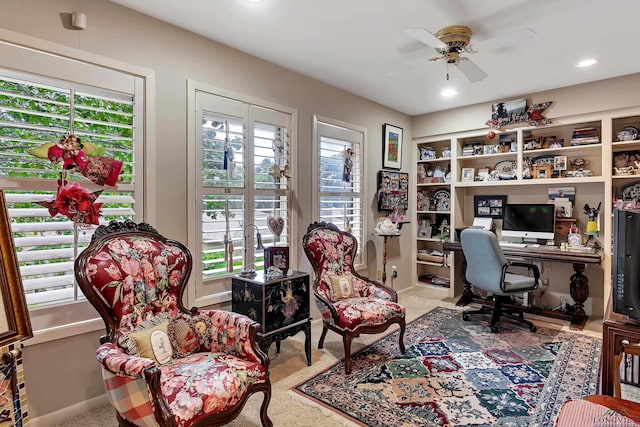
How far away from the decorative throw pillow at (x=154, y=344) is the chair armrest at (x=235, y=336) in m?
0.26

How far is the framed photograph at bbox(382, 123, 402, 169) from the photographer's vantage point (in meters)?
4.78

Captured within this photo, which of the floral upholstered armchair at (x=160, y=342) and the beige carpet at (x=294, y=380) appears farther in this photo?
the beige carpet at (x=294, y=380)

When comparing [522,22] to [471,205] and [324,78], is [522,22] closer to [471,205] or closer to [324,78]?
[324,78]

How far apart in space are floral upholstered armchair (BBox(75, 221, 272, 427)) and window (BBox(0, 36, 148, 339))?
33 cm

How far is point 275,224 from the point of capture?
322 cm

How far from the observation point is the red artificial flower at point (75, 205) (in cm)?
190

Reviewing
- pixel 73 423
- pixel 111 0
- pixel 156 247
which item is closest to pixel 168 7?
pixel 111 0

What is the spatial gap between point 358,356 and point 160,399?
1.88 meters

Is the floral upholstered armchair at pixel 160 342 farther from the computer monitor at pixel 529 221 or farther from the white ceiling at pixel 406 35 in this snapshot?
the computer monitor at pixel 529 221

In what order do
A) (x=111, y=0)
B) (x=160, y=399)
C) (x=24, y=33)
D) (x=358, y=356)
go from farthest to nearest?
(x=358, y=356) < (x=111, y=0) < (x=24, y=33) < (x=160, y=399)

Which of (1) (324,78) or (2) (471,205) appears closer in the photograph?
(1) (324,78)

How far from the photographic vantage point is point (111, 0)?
2283 millimetres

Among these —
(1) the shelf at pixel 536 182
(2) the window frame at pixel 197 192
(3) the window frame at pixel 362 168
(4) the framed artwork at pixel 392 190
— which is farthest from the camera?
(4) the framed artwork at pixel 392 190

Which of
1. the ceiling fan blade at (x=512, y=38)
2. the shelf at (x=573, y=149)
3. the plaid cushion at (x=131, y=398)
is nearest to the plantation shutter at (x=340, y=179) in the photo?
the ceiling fan blade at (x=512, y=38)
